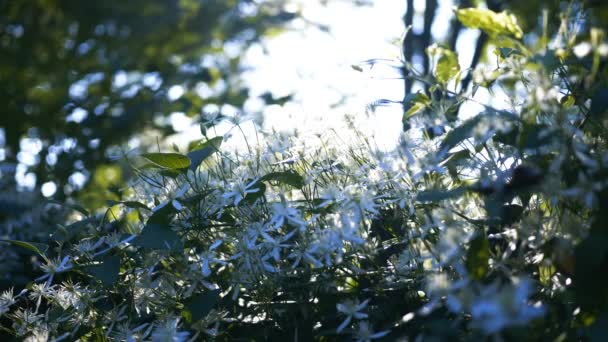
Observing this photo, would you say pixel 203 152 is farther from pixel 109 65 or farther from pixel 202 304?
pixel 109 65

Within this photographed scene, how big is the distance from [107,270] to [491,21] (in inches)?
26.8

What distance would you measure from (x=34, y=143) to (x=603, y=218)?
3178 millimetres

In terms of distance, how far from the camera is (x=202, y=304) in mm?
898

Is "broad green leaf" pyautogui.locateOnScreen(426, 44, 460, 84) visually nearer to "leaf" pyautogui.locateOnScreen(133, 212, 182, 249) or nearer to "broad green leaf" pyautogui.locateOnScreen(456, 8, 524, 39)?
"broad green leaf" pyautogui.locateOnScreen(456, 8, 524, 39)

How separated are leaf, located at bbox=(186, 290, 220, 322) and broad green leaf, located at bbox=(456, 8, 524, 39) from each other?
521 mm

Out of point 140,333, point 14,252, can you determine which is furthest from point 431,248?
point 14,252

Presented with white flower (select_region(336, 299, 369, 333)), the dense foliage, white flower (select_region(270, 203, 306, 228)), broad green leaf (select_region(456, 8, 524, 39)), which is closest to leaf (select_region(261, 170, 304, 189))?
the dense foliage

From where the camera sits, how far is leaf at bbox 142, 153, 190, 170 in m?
1.02

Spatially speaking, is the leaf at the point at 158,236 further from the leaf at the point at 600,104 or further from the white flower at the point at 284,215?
the leaf at the point at 600,104

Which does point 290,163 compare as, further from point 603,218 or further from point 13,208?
point 13,208

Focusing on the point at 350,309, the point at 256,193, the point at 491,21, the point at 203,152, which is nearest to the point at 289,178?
the point at 256,193

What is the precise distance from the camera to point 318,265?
844 mm

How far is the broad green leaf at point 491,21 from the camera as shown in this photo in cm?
84

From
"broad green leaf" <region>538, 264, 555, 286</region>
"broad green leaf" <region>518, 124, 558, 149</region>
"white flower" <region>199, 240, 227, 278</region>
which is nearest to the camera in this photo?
"broad green leaf" <region>518, 124, 558, 149</region>
